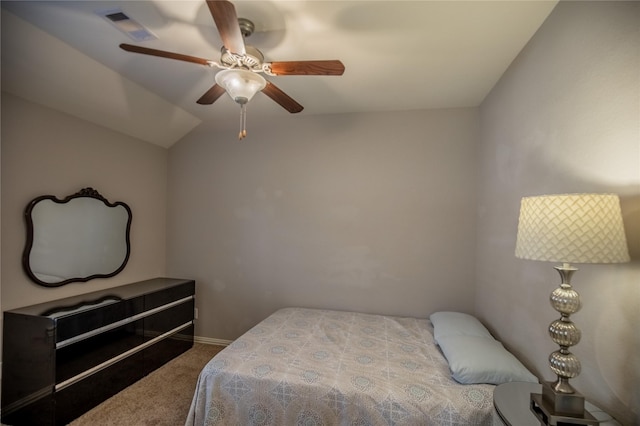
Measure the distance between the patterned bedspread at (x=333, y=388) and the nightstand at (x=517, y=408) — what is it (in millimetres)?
186

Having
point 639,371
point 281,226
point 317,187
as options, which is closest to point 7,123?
point 281,226

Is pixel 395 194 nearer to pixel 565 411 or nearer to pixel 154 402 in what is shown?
pixel 565 411

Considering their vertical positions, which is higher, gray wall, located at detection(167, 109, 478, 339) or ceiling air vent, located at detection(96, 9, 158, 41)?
ceiling air vent, located at detection(96, 9, 158, 41)

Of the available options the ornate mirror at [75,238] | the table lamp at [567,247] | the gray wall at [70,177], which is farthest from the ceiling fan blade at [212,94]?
the table lamp at [567,247]

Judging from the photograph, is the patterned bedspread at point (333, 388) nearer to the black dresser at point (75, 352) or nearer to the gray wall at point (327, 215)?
the gray wall at point (327, 215)

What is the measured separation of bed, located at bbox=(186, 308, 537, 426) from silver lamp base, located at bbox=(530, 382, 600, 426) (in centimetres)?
45

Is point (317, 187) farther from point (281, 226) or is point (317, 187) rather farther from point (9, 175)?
point (9, 175)

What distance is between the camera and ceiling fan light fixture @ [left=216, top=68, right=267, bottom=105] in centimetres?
150

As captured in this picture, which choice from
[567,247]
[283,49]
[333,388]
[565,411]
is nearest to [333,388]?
[333,388]

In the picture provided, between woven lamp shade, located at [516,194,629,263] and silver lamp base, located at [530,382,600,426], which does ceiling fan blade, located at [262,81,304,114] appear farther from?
silver lamp base, located at [530,382,600,426]

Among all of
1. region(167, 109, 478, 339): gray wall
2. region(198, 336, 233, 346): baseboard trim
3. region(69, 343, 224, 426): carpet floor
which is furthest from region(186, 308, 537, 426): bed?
region(198, 336, 233, 346): baseboard trim

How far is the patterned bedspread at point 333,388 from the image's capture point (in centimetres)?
147

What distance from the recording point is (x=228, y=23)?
125 cm

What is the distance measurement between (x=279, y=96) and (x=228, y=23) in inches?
25.7
